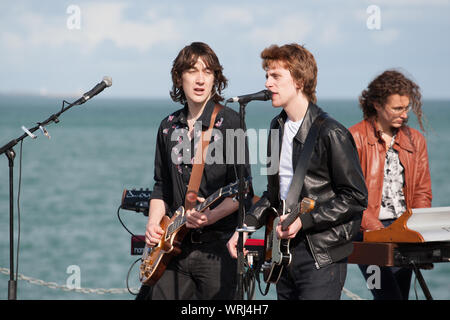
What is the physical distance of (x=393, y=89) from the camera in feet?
18.1

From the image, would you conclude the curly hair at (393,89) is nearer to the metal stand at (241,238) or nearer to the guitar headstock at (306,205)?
the metal stand at (241,238)

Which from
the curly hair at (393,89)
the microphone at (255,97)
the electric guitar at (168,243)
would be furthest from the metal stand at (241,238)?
the curly hair at (393,89)

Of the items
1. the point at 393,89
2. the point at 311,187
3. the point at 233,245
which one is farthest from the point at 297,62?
the point at 393,89

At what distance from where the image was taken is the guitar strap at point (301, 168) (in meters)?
4.22

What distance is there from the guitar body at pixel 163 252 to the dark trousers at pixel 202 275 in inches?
2.6

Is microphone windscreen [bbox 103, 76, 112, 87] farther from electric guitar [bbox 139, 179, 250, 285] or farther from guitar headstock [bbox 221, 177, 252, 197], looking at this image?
guitar headstock [bbox 221, 177, 252, 197]

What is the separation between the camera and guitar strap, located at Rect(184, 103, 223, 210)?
4.87m

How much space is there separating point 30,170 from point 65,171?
246cm

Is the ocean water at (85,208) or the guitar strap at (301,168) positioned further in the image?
the ocean water at (85,208)

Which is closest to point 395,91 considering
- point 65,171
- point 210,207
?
point 210,207

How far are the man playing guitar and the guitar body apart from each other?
3 centimetres

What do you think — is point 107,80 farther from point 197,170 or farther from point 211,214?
point 211,214

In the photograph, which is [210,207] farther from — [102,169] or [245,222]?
[102,169]

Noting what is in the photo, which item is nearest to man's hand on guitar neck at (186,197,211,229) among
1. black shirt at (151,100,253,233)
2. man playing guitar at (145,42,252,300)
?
man playing guitar at (145,42,252,300)
